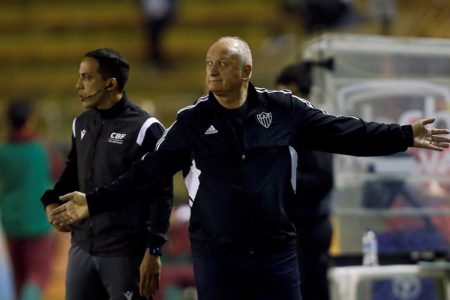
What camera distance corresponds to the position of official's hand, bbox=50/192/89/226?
427 centimetres

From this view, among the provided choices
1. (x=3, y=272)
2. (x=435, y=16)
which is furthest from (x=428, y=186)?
(x=3, y=272)

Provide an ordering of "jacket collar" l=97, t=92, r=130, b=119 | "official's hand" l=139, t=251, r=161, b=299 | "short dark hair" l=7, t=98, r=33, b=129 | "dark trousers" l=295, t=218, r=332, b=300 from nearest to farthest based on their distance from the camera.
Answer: "official's hand" l=139, t=251, r=161, b=299
"jacket collar" l=97, t=92, r=130, b=119
"dark trousers" l=295, t=218, r=332, b=300
"short dark hair" l=7, t=98, r=33, b=129

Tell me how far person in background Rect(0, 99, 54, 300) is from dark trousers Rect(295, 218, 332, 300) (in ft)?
10.8

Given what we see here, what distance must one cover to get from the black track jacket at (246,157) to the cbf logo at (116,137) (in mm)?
423

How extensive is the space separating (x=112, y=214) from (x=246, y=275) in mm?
818

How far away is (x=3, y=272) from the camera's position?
15.3ft

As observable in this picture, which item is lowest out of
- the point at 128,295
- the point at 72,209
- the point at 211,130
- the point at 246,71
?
the point at 128,295

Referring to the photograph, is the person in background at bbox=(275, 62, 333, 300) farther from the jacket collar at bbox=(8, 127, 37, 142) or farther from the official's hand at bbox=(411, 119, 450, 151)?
the jacket collar at bbox=(8, 127, 37, 142)

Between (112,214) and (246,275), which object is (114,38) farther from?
(246,275)

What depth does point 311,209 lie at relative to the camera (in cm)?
608

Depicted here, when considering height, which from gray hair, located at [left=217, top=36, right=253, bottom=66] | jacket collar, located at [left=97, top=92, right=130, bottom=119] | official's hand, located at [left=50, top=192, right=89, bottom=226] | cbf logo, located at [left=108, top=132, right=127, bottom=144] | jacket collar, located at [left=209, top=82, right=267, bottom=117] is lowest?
official's hand, located at [left=50, top=192, right=89, bottom=226]

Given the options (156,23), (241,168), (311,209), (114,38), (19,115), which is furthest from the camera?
(114,38)

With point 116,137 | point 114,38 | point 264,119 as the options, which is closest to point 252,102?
point 264,119

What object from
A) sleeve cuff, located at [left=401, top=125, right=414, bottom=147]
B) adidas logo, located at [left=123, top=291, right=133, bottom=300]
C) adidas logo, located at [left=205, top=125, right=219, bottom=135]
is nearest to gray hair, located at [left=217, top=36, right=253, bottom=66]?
adidas logo, located at [left=205, top=125, right=219, bottom=135]
